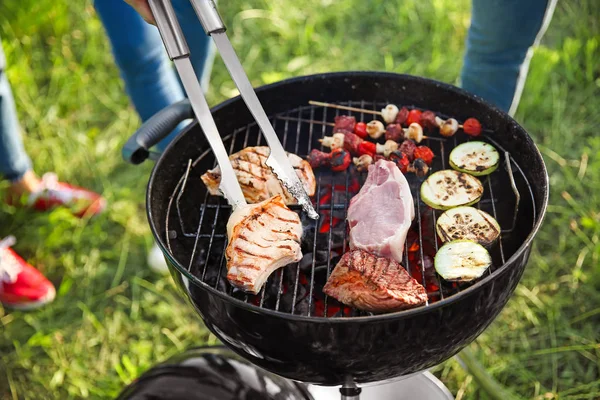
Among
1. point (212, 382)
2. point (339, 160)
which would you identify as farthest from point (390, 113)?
point (212, 382)

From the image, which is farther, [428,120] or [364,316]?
[428,120]

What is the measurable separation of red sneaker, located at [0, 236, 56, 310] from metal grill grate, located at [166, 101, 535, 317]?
5.61 ft

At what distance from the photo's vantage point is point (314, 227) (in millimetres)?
2555

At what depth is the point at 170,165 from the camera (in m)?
2.64

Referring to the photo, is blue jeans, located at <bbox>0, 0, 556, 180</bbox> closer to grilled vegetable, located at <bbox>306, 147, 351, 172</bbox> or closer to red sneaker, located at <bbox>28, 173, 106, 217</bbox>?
red sneaker, located at <bbox>28, 173, 106, 217</bbox>

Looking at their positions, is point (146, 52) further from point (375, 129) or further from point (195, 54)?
point (375, 129)

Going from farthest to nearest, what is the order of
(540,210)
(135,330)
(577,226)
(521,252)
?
(577,226)
(135,330)
(540,210)
(521,252)

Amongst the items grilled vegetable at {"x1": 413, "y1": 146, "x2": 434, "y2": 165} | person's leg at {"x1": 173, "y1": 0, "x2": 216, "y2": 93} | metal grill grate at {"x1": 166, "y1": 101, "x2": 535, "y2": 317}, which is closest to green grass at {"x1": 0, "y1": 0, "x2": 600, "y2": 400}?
person's leg at {"x1": 173, "y1": 0, "x2": 216, "y2": 93}

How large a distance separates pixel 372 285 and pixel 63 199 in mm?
2936

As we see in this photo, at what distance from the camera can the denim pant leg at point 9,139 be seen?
3.86m

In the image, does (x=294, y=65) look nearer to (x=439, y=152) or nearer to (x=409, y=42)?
(x=409, y=42)

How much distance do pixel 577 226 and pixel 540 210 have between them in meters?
2.11

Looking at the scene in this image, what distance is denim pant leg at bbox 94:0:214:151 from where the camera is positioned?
3.53 metres

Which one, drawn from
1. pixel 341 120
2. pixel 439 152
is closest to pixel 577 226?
pixel 439 152
